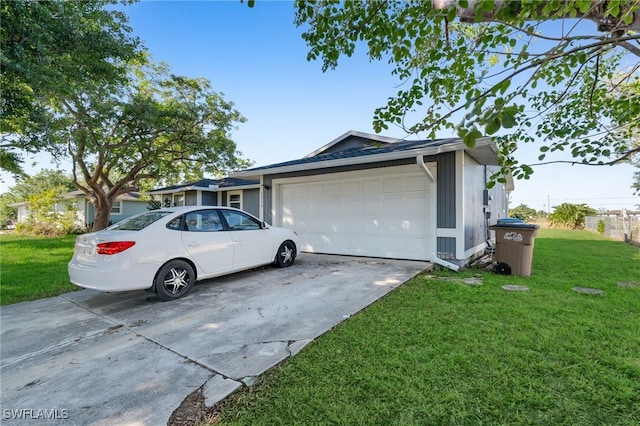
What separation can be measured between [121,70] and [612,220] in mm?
21299

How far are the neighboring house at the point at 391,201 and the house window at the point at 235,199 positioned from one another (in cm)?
382

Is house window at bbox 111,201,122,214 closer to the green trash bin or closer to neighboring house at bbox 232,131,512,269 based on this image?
neighboring house at bbox 232,131,512,269

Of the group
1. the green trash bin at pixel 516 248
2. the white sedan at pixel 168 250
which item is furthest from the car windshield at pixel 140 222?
the green trash bin at pixel 516 248

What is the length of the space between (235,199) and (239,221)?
788cm

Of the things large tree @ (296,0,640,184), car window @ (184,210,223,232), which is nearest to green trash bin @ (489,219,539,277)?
large tree @ (296,0,640,184)

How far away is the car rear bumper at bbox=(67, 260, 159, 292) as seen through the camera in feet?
12.3

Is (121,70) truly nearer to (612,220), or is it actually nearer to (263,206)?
(263,206)

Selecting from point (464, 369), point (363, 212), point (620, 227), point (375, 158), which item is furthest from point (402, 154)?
point (620, 227)

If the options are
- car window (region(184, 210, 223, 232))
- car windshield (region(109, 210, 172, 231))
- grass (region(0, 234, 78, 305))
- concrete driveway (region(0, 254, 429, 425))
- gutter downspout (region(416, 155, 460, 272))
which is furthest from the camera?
gutter downspout (region(416, 155, 460, 272))

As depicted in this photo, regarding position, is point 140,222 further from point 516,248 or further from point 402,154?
point 516,248

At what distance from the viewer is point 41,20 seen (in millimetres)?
5473

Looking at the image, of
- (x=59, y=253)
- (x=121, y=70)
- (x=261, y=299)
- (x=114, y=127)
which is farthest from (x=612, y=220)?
(x=114, y=127)

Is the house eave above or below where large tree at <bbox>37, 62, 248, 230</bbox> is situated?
below

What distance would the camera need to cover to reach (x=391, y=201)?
277 inches
